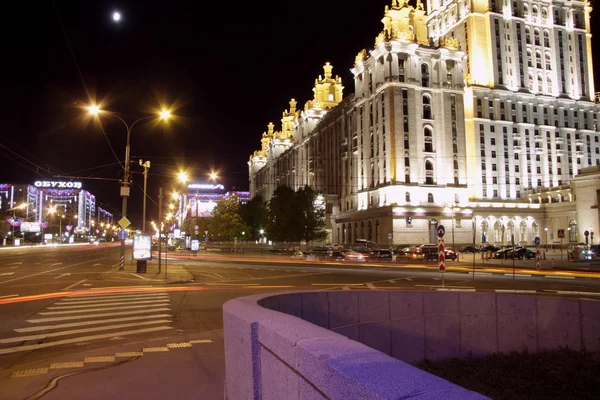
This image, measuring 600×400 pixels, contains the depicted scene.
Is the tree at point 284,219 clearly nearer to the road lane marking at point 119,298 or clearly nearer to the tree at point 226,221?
the tree at point 226,221

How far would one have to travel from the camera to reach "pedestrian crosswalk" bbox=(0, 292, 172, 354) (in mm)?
10805

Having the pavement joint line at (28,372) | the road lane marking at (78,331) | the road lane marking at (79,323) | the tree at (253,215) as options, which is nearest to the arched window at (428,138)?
the tree at (253,215)

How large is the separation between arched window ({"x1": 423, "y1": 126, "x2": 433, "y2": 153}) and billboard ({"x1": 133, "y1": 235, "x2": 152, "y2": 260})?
61547mm

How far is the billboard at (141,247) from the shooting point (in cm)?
3095

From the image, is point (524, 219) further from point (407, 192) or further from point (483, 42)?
point (483, 42)

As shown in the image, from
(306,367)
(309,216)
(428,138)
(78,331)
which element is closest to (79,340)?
(78,331)

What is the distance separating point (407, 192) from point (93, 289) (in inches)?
2542

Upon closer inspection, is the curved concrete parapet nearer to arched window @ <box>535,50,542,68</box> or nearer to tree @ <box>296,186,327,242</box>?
tree @ <box>296,186,327,242</box>

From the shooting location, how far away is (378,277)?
98.2ft

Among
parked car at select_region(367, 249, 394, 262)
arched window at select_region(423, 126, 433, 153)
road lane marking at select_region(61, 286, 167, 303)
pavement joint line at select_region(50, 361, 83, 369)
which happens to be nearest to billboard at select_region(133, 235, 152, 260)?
road lane marking at select_region(61, 286, 167, 303)

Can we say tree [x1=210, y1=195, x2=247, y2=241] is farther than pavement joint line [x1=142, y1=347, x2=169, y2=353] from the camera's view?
Yes

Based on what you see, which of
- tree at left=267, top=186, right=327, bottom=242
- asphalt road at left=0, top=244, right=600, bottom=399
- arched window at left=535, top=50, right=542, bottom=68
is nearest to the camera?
asphalt road at left=0, top=244, right=600, bottom=399

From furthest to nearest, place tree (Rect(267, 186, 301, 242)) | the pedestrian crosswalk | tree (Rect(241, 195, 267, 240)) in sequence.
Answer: tree (Rect(241, 195, 267, 240))
tree (Rect(267, 186, 301, 242))
the pedestrian crosswalk

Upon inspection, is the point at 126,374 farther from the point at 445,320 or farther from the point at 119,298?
the point at 119,298
